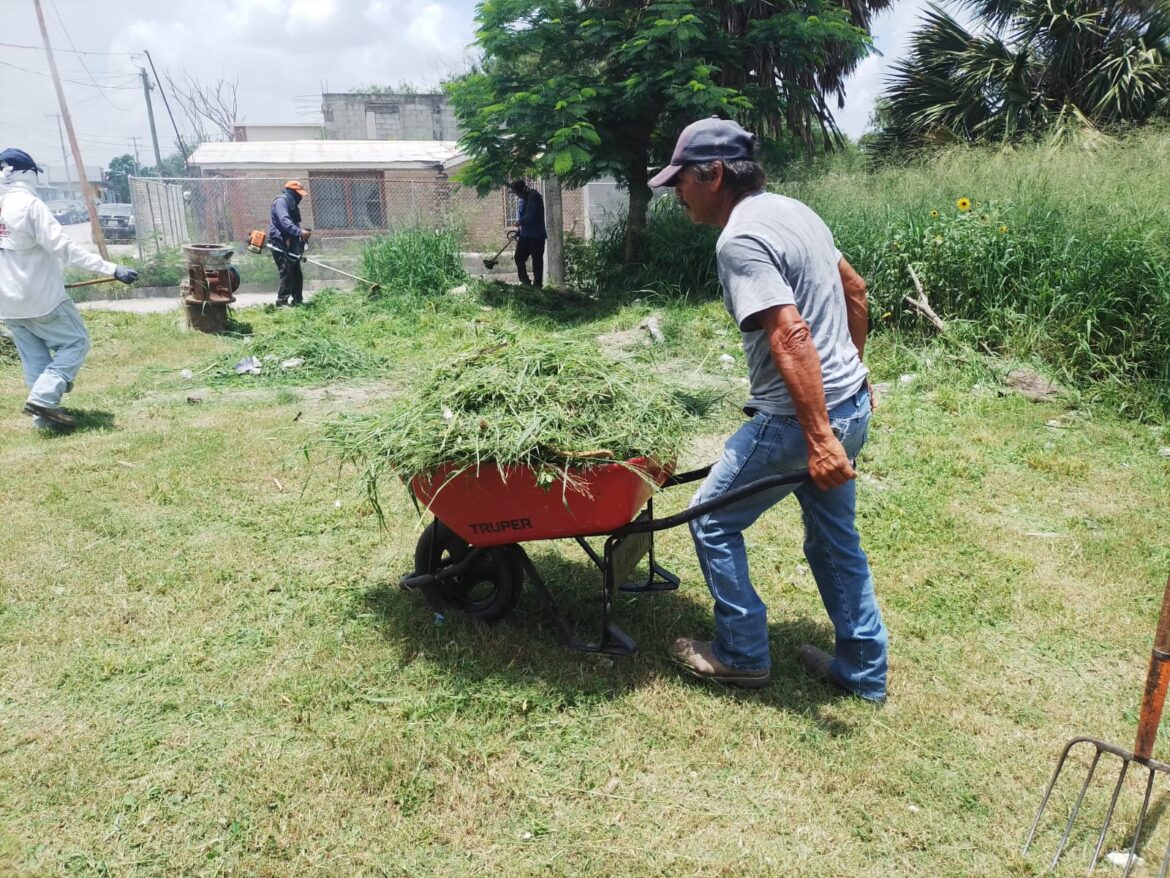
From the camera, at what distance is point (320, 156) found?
25.3m

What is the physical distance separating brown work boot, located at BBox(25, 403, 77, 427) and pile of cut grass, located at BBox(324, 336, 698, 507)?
13.9ft

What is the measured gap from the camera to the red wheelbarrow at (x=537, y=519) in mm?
2902

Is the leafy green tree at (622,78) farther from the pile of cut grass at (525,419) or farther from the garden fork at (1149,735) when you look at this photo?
the garden fork at (1149,735)

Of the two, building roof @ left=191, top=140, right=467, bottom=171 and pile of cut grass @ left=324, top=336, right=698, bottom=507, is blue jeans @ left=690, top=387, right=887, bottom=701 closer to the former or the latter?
pile of cut grass @ left=324, top=336, right=698, bottom=507

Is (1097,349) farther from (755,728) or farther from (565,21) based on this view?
(565,21)

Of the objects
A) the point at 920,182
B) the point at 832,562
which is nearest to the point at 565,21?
the point at 920,182

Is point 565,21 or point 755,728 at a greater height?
point 565,21

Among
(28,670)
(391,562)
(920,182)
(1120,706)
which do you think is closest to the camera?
(1120,706)

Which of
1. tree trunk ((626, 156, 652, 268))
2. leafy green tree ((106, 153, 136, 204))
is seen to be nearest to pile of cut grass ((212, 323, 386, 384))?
tree trunk ((626, 156, 652, 268))

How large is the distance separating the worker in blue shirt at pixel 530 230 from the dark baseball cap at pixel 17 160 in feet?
24.2

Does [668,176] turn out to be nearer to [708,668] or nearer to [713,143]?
[713,143]

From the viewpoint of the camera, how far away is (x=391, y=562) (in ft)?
14.1

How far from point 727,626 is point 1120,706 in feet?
4.95

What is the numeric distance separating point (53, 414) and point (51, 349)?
58 centimetres
